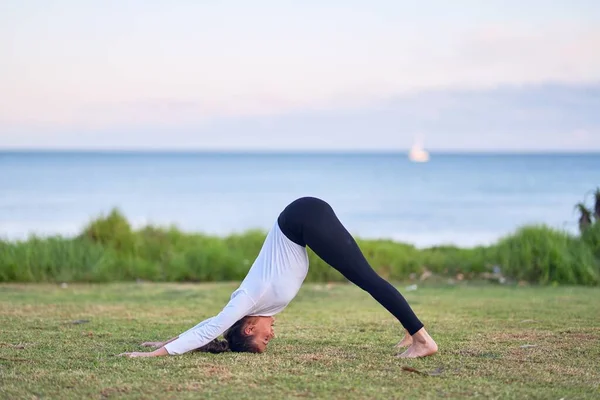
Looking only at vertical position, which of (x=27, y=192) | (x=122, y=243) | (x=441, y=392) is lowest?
(x=441, y=392)

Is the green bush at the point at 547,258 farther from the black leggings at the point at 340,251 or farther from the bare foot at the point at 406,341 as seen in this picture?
the black leggings at the point at 340,251

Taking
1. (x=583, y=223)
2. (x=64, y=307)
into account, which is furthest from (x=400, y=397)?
(x=583, y=223)

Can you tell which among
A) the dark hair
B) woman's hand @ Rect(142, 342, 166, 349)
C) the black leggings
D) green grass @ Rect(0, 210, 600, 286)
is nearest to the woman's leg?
the black leggings

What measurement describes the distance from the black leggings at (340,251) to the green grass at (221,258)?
7191mm

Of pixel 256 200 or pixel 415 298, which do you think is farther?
pixel 256 200

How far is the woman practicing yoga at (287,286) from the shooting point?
18.2ft

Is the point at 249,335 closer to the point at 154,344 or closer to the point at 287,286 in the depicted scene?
the point at 287,286

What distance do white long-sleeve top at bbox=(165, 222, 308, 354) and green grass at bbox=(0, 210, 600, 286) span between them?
7.05m

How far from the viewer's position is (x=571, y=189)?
59719 mm

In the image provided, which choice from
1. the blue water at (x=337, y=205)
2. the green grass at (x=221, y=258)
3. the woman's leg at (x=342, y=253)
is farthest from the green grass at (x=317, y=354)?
the blue water at (x=337, y=205)

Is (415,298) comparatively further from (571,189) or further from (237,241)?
(571,189)

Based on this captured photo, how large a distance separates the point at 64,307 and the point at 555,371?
5.56m

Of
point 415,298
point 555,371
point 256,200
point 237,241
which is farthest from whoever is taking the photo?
point 256,200

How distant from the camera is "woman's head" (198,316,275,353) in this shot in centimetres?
578
